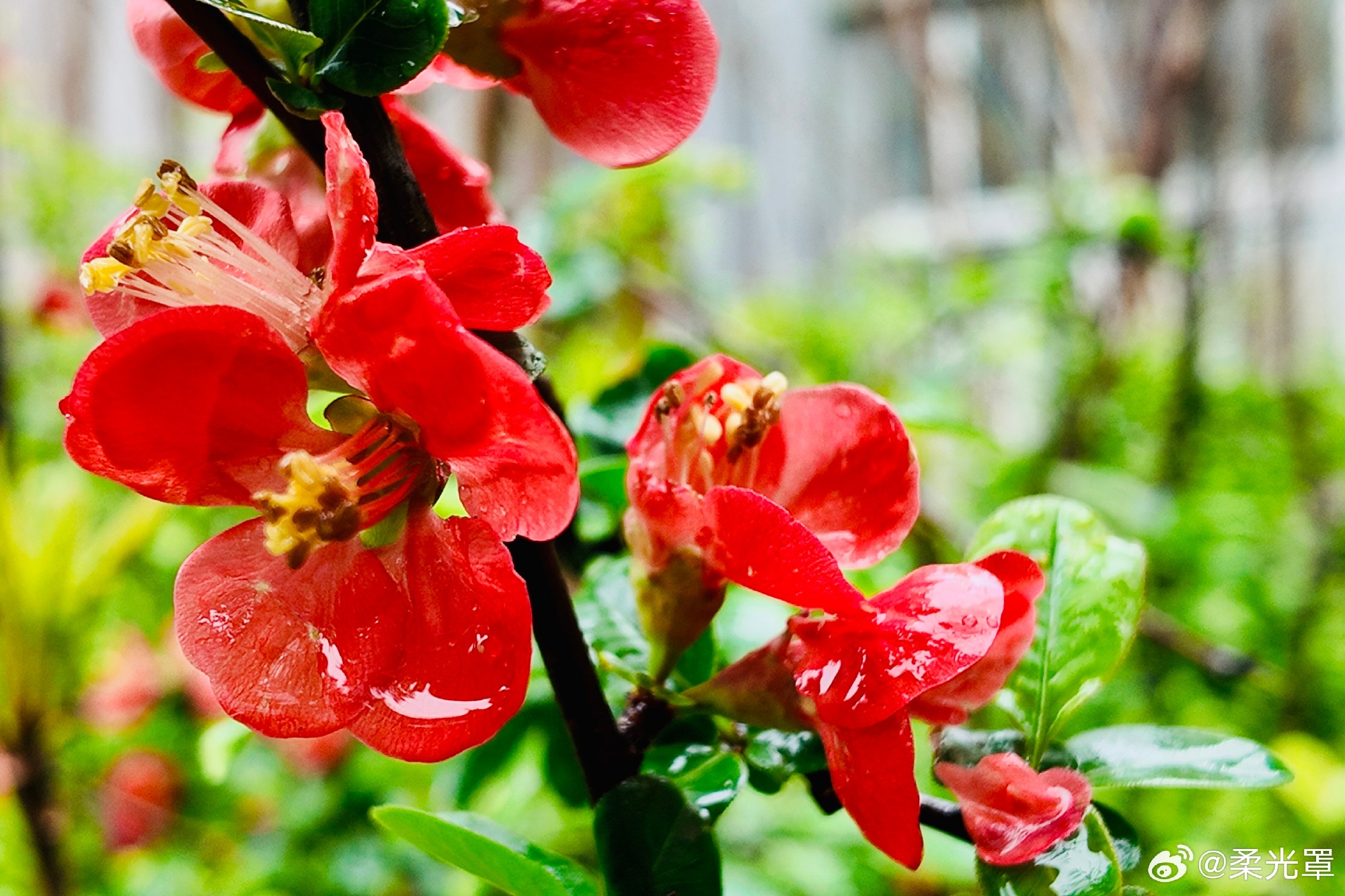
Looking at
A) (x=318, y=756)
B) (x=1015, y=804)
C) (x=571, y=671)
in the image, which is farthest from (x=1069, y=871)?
(x=318, y=756)

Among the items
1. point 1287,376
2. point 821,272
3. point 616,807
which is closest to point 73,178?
point 821,272

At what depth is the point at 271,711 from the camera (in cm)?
20

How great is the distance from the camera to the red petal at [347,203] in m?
0.18

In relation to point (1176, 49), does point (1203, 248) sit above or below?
below

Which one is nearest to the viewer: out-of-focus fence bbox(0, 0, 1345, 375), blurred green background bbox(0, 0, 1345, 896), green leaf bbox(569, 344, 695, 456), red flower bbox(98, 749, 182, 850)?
green leaf bbox(569, 344, 695, 456)

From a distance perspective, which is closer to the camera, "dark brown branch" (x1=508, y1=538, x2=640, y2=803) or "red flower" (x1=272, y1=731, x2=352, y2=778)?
"dark brown branch" (x1=508, y1=538, x2=640, y2=803)

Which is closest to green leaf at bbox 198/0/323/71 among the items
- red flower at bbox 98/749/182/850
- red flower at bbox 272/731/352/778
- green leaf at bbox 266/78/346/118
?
green leaf at bbox 266/78/346/118

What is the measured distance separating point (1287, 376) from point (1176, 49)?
78cm

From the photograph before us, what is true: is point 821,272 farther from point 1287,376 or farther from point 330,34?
point 330,34

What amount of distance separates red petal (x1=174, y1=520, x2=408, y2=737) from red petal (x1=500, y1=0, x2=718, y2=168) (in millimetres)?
123

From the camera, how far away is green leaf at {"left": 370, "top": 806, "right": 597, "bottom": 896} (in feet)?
0.72

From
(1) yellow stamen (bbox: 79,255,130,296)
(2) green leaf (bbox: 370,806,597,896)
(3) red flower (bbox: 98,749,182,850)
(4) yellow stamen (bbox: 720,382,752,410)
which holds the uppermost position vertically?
(1) yellow stamen (bbox: 79,255,130,296)

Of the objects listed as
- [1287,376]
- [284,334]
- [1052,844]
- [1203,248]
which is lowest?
[1287,376]

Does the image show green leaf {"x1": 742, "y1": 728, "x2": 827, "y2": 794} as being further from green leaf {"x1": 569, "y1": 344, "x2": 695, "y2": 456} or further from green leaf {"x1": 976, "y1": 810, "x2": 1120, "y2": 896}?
green leaf {"x1": 569, "y1": 344, "x2": 695, "y2": 456}
